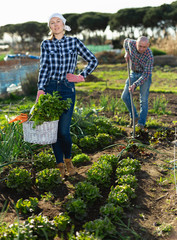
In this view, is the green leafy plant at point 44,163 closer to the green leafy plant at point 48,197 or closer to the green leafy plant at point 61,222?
the green leafy plant at point 48,197

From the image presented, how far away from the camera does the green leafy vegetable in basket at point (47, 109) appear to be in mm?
2738

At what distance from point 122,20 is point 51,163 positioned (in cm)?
3575

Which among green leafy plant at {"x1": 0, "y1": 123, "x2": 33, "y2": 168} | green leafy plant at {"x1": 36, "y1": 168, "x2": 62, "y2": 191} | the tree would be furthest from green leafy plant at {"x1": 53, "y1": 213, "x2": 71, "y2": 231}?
the tree

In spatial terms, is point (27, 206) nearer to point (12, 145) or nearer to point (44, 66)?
point (12, 145)

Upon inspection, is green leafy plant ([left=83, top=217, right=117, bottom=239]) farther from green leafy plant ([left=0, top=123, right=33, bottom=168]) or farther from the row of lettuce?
green leafy plant ([left=0, top=123, right=33, bottom=168])

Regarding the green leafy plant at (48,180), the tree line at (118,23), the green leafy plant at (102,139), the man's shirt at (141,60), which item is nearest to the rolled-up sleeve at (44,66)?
the green leafy plant at (48,180)

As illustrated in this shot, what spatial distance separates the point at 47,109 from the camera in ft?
9.06

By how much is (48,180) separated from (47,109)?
29.3 inches

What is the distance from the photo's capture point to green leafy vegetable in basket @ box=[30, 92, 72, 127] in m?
2.74

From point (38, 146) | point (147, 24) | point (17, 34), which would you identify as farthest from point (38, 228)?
point (17, 34)

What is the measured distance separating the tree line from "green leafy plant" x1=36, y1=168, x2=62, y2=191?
2601cm

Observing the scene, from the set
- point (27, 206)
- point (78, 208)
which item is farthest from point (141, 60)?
point (27, 206)

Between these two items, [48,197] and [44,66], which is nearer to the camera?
[48,197]

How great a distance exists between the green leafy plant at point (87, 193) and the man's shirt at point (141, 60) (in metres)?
2.27
